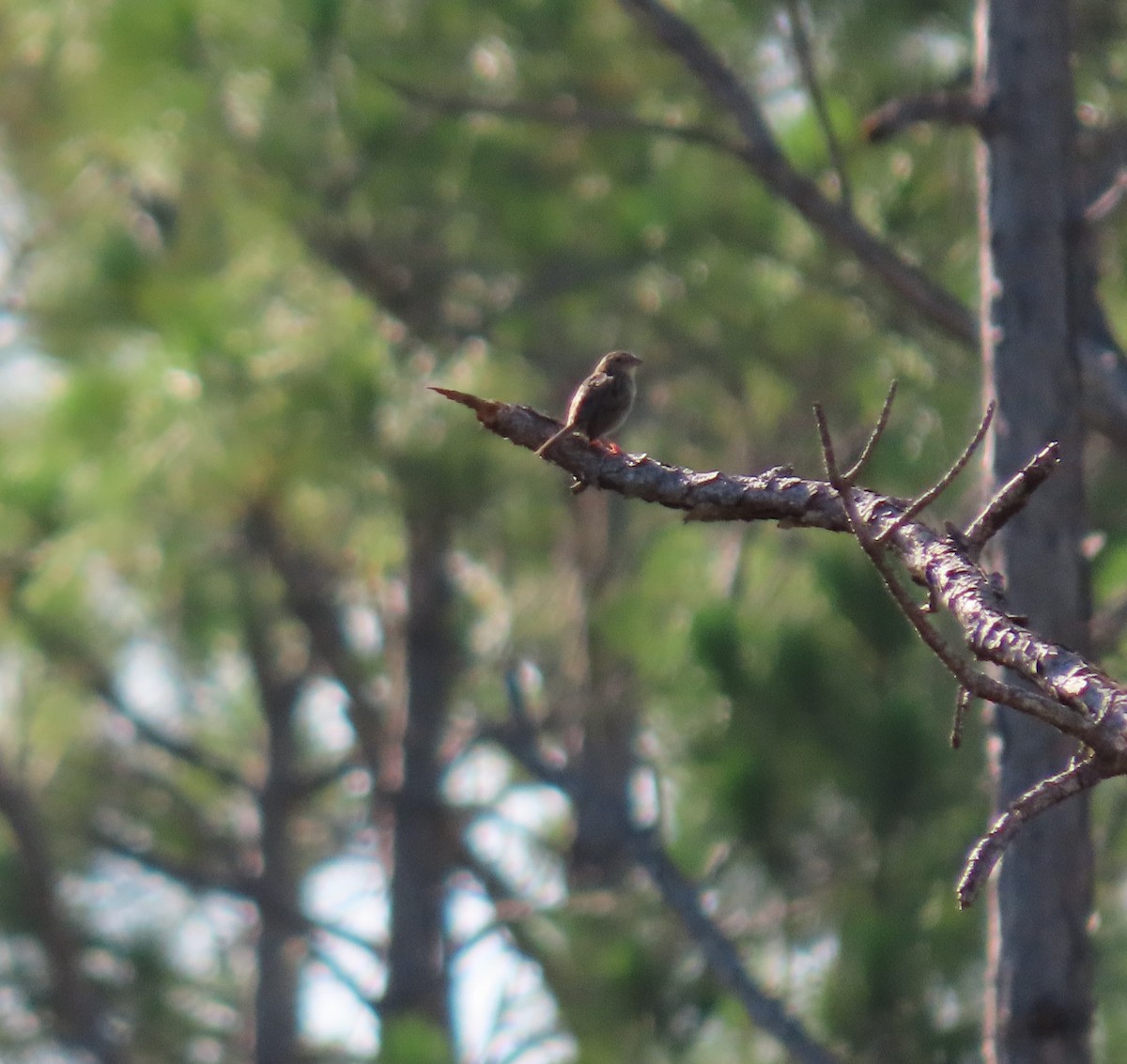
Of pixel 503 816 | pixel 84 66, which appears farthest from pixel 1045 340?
pixel 503 816

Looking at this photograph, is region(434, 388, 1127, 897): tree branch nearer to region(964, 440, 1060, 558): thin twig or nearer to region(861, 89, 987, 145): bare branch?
region(964, 440, 1060, 558): thin twig

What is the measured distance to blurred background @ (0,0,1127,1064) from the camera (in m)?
4.69

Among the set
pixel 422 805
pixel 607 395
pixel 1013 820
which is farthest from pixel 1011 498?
pixel 422 805

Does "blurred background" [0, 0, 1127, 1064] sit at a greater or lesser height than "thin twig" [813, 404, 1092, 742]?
greater

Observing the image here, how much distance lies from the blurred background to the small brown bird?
0.56 meters

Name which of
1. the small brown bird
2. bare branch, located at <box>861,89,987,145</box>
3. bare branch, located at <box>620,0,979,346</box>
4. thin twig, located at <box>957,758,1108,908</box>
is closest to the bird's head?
the small brown bird

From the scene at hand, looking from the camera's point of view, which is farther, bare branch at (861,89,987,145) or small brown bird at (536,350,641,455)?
bare branch at (861,89,987,145)

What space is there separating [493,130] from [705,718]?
9.39 ft

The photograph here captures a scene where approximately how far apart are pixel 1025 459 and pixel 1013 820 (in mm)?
1967

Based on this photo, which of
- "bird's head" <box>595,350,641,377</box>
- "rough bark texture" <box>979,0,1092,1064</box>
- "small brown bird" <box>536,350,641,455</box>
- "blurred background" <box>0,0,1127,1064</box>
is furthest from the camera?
"blurred background" <box>0,0,1127,1064</box>

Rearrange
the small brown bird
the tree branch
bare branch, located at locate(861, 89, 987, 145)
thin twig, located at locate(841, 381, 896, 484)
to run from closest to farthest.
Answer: the tree branch → thin twig, located at locate(841, 381, 896, 484) → the small brown bird → bare branch, located at locate(861, 89, 987, 145)

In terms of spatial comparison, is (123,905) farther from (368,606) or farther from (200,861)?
(368,606)

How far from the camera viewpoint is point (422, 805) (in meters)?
7.14

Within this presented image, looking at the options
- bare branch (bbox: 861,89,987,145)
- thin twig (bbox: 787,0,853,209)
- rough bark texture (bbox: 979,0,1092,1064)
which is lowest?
rough bark texture (bbox: 979,0,1092,1064)
